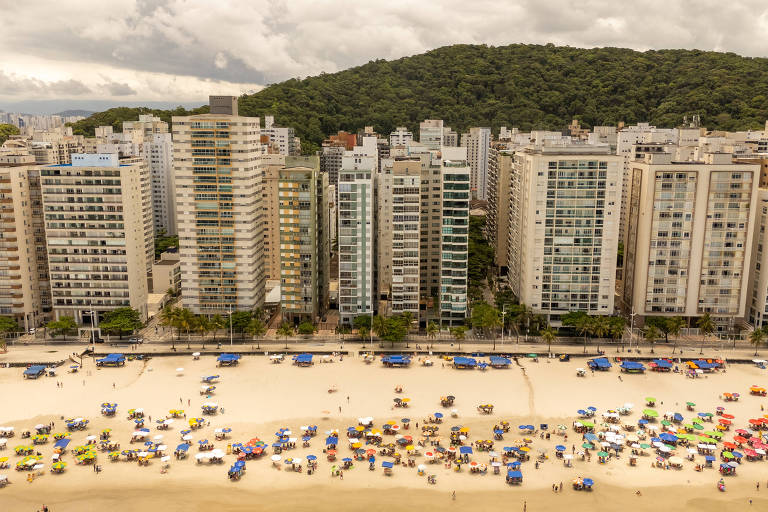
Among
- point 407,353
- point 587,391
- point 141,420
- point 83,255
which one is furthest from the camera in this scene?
point 83,255

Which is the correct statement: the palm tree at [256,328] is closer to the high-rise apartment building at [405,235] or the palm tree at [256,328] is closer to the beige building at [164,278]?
the high-rise apartment building at [405,235]

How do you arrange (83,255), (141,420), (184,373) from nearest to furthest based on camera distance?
(141,420)
(184,373)
(83,255)

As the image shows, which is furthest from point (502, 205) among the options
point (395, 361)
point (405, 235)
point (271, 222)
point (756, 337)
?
point (756, 337)

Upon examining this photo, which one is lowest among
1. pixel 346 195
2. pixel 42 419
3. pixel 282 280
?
pixel 42 419

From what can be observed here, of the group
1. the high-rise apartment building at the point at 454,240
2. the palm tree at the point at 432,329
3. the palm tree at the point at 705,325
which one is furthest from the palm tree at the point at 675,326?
the palm tree at the point at 432,329

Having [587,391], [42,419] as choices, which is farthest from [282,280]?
[587,391]

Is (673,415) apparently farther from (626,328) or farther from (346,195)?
(346,195)
